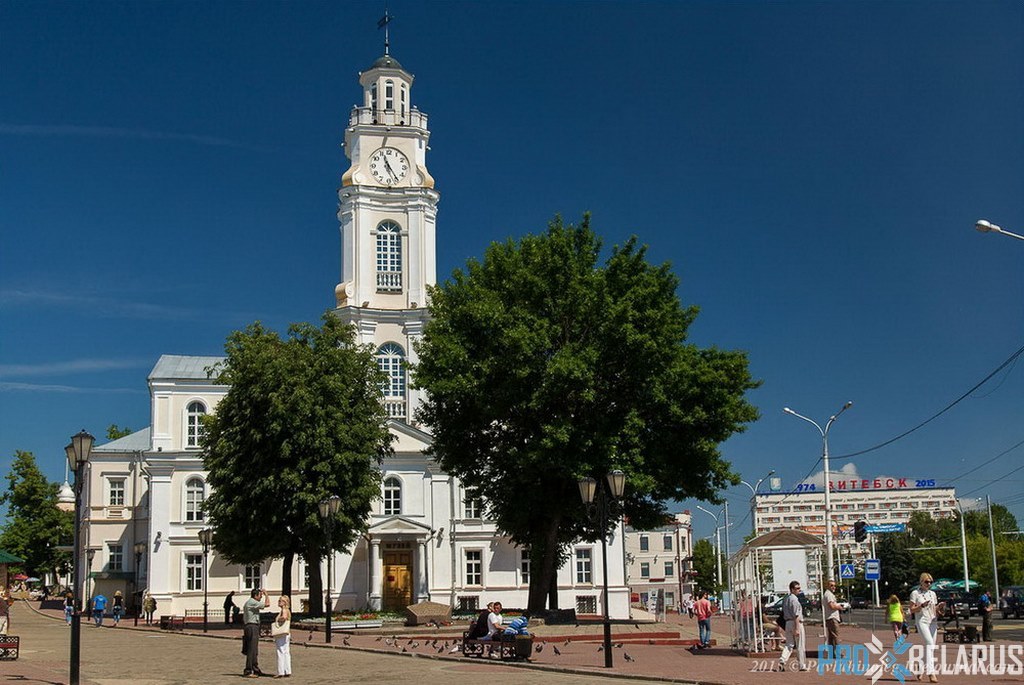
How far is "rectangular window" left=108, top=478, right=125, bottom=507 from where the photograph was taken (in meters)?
59.2

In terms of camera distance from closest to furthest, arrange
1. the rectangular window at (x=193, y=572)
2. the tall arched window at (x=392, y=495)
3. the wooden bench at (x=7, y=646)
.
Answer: the wooden bench at (x=7, y=646) → the rectangular window at (x=193, y=572) → the tall arched window at (x=392, y=495)

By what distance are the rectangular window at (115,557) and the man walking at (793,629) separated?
148 feet

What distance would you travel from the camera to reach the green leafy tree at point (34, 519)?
2913 inches

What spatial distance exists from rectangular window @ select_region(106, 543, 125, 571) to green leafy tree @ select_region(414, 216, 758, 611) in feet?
97.6

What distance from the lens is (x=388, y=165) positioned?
60.7 meters

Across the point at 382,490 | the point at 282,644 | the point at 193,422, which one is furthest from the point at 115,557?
the point at 282,644

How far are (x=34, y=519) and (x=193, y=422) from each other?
2639 cm

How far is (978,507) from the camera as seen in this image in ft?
513

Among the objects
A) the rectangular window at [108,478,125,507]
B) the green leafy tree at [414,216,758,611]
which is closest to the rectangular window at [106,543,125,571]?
the rectangular window at [108,478,125,507]

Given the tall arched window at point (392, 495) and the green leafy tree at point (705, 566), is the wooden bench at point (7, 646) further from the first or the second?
the green leafy tree at point (705, 566)

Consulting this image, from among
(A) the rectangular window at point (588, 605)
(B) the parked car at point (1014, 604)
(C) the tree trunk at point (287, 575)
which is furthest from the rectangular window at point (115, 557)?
(B) the parked car at point (1014, 604)

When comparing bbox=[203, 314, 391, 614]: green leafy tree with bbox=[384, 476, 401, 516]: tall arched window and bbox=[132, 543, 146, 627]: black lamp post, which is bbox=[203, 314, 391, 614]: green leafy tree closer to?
bbox=[384, 476, 401, 516]: tall arched window

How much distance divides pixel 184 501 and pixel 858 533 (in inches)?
1253

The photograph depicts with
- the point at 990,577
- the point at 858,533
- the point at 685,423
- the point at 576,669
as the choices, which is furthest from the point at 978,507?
the point at 576,669
